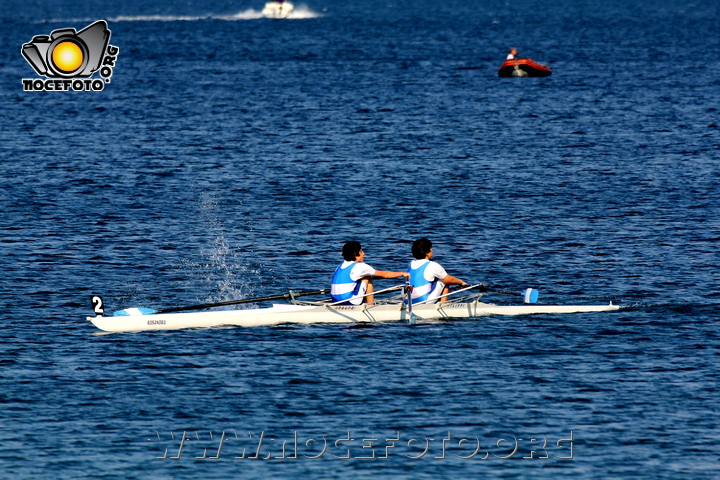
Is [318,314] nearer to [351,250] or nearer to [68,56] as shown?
[351,250]

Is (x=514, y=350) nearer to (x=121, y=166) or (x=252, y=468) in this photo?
(x=252, y=468)

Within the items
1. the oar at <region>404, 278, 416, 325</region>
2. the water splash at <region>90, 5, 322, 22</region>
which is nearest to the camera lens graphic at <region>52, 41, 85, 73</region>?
the oar at <region>404, 278, 416, 325</region>

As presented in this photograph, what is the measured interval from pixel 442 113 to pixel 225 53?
48.5 m

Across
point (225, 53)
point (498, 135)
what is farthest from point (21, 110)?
point (225, 53)

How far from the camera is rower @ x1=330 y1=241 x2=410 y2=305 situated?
22.6 m

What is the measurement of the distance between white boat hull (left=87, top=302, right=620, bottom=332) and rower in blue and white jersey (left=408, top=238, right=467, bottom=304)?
239mm

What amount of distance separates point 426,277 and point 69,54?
140 feet

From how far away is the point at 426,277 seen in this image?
23.1 metres

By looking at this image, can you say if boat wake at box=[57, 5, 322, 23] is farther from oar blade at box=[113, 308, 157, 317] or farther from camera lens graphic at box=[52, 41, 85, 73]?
oar blade at box=[113, 308, 157, 317]

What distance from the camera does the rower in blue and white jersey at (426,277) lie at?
23.1 m

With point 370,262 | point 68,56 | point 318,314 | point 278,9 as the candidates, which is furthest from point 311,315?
point 278,9

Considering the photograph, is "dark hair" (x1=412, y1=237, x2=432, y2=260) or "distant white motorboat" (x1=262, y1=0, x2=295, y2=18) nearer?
"dark hair" (x1=412, y1=237, x2=432, y2=260)

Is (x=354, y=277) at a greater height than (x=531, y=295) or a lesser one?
greater

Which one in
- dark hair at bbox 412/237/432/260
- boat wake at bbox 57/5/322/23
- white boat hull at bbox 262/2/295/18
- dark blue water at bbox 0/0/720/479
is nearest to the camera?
dark blue water at bbox 0/0/720/479
